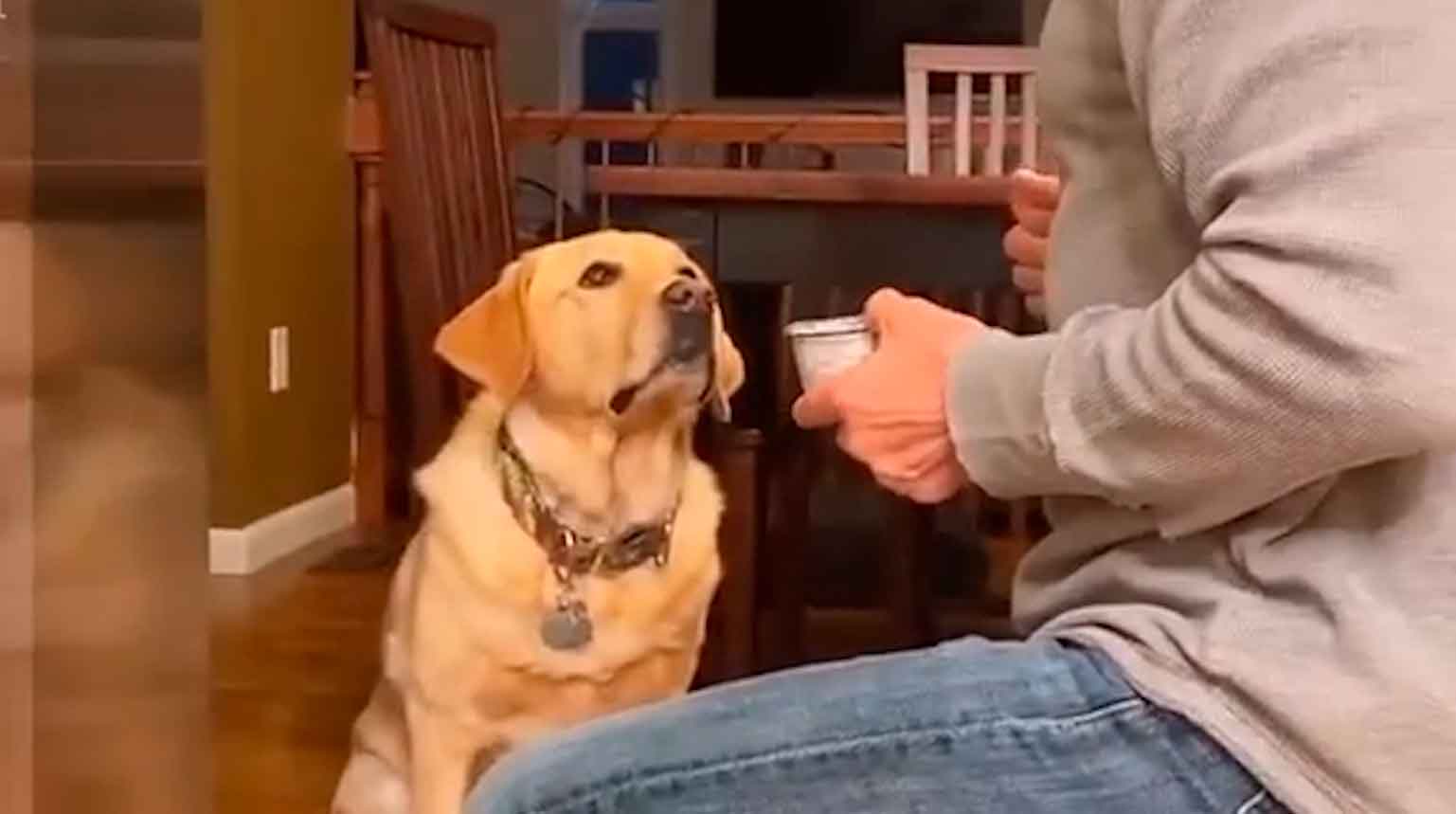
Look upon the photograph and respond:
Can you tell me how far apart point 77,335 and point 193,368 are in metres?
0.17

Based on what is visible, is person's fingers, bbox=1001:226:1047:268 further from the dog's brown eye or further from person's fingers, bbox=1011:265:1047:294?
the dog's brown eye

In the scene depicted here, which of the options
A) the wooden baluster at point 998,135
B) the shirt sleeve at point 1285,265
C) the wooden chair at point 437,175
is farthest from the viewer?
the wooden baluster at point 998,135

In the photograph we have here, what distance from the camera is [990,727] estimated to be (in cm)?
90

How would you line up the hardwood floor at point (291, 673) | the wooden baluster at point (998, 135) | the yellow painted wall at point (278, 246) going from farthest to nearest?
the yellow painted wall at point (278, 246) < the wooden baluster at point (998, 135) < the hardwood floor at point (291, 673)

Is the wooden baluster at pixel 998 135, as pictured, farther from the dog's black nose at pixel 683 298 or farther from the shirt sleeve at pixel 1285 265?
the shirt sleeve at pixel 1285 265

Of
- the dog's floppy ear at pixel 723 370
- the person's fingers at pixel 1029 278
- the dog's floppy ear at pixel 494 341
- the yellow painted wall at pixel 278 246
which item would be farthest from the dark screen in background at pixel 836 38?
the person's fingers at pixel 1029 278

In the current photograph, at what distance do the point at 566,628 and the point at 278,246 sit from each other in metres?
2.02

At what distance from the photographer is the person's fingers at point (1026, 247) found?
129 centimetres

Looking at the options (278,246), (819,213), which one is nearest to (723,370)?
(819,213)

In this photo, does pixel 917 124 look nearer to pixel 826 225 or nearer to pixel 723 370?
pixel 826 225

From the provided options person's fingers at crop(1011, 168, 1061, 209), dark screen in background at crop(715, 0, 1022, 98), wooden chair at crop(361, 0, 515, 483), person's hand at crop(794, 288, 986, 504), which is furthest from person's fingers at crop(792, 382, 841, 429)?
dark screen in background at crop(715, 0, 1022, 98)

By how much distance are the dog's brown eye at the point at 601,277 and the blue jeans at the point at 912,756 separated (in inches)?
56.0

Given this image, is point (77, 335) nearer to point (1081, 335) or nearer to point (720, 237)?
point (1081, 335)

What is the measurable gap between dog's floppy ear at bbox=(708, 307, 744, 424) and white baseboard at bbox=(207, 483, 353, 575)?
1687mm
